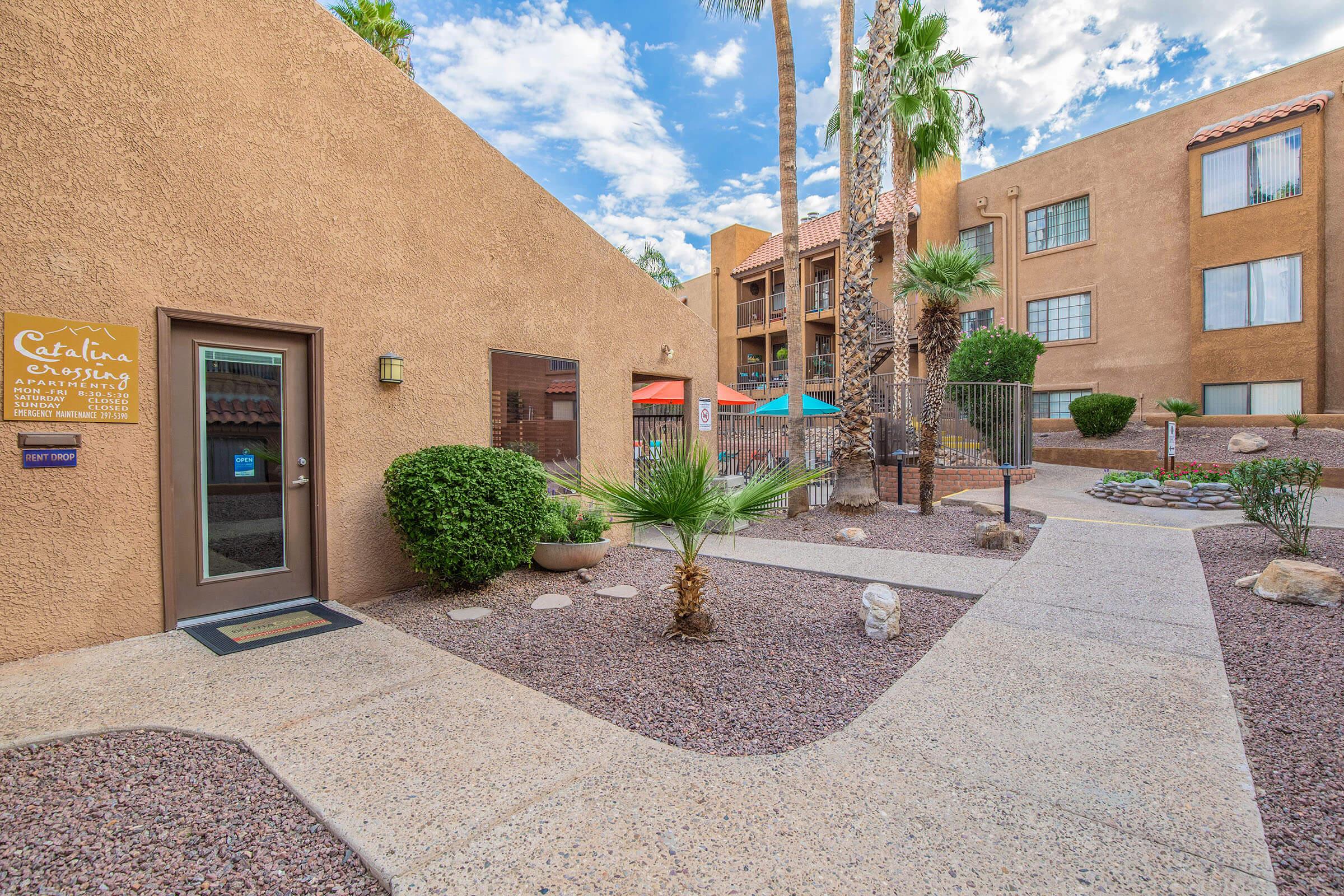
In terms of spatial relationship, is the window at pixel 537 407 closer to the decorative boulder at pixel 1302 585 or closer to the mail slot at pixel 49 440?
the mail slot at pixel 49 440

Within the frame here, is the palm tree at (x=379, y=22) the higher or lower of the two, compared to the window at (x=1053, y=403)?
higher

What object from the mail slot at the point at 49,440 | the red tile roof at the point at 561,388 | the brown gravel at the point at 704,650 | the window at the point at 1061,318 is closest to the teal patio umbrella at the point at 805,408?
the red tile roof at the point at 561,388

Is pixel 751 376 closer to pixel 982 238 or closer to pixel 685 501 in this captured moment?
pixel 982 238

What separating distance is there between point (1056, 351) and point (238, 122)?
2010 cm

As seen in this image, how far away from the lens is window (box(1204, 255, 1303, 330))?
14.2m

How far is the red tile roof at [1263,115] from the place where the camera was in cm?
1385

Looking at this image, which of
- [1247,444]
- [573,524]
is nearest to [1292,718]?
[573,524]

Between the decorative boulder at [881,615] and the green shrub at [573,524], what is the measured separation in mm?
2661

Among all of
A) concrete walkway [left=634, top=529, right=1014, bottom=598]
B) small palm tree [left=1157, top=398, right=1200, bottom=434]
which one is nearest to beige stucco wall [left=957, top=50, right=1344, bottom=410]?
small palm tree [left=1157, top=398, right=1200, bottom=434]

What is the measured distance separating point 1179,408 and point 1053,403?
4025 mm

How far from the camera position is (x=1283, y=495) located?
237 inches

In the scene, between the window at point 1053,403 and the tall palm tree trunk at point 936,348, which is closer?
the tall palm tree trunk at point 936,348

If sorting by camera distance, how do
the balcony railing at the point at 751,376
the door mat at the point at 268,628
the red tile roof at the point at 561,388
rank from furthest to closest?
the balcony railing at the point at 751,376 → the red tile roof at the point at 561,388 → the door mat at the point at 268,628

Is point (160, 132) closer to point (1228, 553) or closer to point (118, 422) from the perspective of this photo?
point (118, 422)
